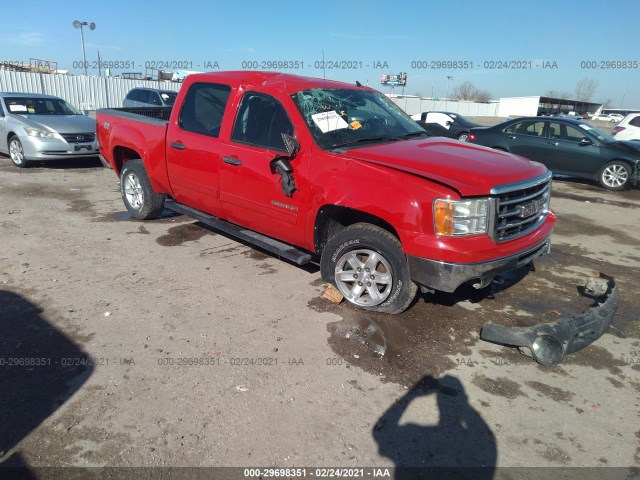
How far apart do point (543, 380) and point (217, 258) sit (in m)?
3.57

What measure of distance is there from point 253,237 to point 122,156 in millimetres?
3163

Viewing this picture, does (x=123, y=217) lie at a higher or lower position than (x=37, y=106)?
lower

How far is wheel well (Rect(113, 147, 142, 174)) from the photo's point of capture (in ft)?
21.3

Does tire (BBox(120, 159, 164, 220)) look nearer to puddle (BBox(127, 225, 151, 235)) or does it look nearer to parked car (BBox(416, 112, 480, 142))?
puddle (BBox(127, 225, 151, 235))

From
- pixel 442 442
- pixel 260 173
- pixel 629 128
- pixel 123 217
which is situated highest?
pixel 629 128

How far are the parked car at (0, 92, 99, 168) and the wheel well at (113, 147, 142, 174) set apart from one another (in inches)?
160

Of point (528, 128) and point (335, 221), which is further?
point (528, 128)

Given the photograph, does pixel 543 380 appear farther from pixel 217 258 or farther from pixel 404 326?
pixel 217 258

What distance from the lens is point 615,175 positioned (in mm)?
10633

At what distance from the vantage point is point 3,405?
276cm

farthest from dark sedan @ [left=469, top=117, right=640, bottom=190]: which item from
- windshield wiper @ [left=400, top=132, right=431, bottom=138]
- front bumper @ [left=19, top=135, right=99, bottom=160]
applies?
front bumper @ [left=19, top=135, right=99, bottom=160]

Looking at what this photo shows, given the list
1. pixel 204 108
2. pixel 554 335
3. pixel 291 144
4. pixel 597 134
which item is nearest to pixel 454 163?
pixel 291 144

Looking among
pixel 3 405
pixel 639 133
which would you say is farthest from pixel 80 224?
pixel 639 133

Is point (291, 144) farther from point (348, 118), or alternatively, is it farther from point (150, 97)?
point (150, 97)
